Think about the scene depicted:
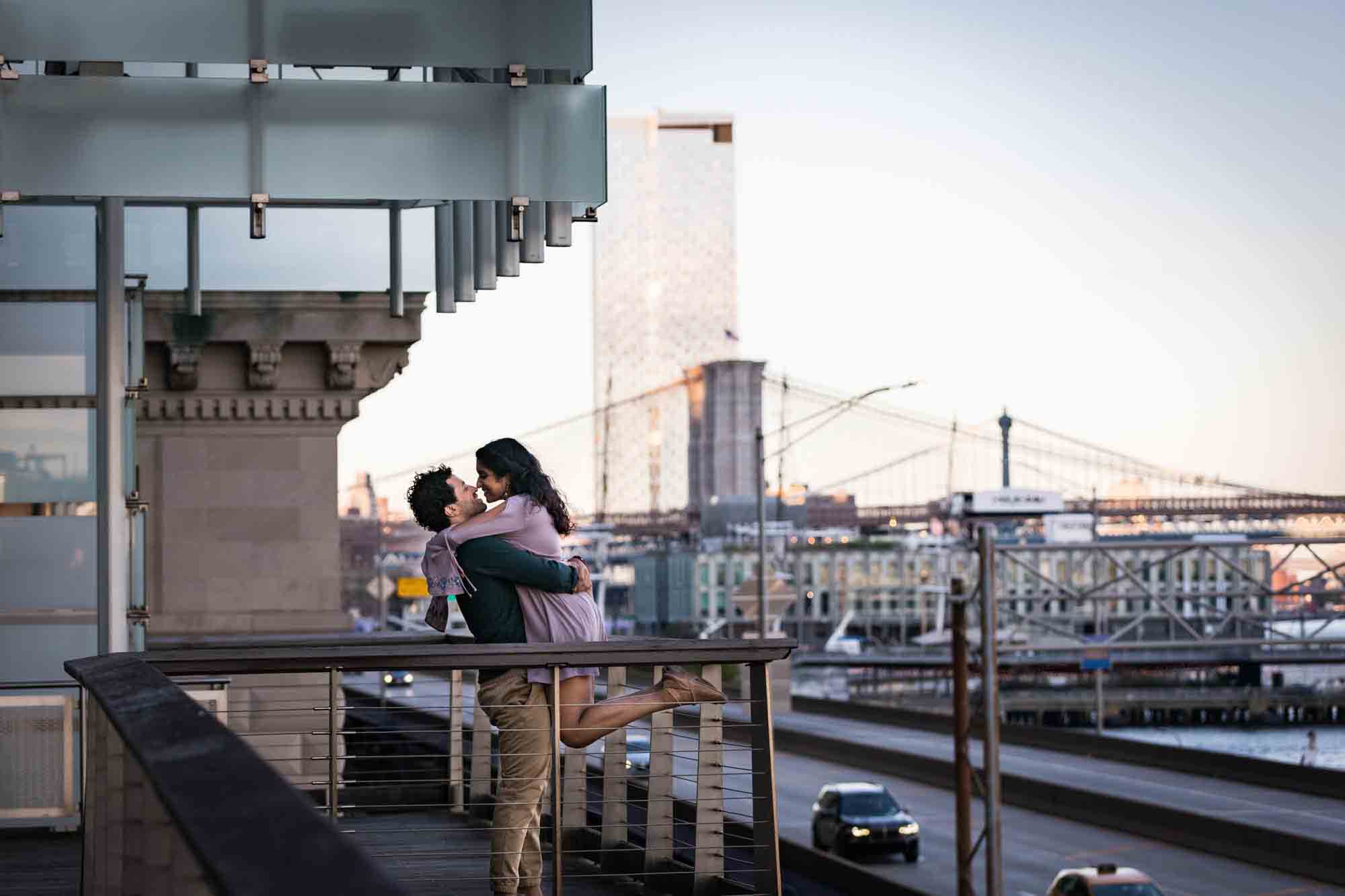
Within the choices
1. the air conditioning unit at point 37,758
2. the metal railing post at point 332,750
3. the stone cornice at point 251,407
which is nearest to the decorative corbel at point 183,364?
the stone cornice at point 251,407

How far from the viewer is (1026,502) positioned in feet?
198

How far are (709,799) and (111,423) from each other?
4.55 meters

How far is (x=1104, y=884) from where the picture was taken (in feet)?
88.3

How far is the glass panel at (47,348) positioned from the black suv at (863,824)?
1026 inches

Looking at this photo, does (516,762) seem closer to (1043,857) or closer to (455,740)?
(455,740)

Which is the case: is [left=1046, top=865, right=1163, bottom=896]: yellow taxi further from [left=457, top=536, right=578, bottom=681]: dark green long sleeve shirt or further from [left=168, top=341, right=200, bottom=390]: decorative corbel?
[left=457, top=536, right=578, bottom=681]: dark green long sleeve shirt

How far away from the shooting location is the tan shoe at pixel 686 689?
824 centimetres

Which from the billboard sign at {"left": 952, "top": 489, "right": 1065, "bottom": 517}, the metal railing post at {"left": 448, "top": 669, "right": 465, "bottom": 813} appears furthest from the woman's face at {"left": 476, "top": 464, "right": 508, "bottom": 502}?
the billboard sign at {"left": 952, "top": 489, "right": 1065, "bottom": 517}

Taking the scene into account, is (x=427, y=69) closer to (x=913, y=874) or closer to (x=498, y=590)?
(x=498, y=590)

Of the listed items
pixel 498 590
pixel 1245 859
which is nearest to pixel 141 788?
pixel 498 590

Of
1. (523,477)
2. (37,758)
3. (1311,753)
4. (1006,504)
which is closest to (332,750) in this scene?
(523,477)

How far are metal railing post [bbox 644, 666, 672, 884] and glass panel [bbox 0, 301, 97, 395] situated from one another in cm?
467

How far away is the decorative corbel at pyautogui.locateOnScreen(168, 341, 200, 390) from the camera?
21234mm

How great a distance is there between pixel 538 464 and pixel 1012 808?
3995 centimetres
